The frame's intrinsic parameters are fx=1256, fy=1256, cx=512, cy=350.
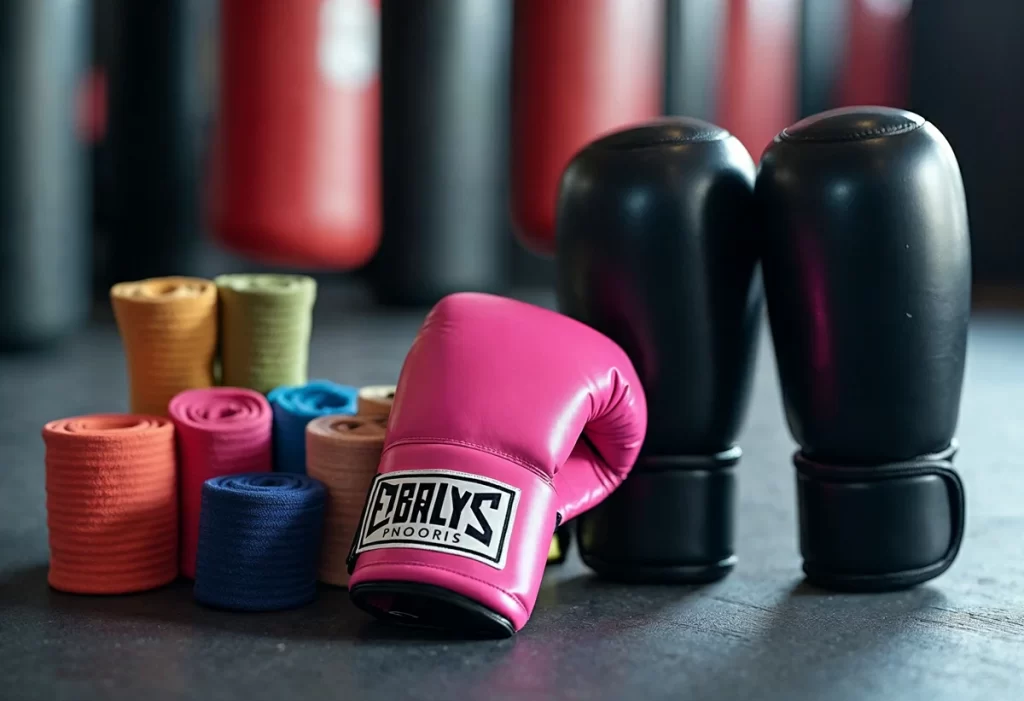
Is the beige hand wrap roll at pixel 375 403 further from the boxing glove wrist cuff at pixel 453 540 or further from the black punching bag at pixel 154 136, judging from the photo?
the black punching bag at pixel 154 136

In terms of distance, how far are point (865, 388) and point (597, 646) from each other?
0.41 metres

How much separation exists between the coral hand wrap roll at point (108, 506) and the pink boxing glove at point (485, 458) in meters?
0.28

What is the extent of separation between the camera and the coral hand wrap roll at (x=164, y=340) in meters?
1.59

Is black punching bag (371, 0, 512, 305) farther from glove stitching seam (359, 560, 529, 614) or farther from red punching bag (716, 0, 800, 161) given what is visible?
glove stitching seam (359, 560, 529, 614)

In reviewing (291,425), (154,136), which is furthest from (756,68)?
(291,425)

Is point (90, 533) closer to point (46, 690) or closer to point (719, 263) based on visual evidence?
point (46, 690)

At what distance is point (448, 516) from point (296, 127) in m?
2.21

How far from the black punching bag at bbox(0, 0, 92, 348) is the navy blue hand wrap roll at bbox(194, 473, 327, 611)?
1.57 meters

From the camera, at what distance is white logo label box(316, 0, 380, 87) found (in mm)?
3244

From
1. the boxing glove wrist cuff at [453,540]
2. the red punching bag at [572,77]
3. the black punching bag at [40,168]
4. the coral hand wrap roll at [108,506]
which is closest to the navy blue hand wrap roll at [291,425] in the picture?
the coral hand wrap roll at [108,506]

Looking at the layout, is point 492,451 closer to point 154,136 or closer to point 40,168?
point 40,168

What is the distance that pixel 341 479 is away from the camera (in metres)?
1.42

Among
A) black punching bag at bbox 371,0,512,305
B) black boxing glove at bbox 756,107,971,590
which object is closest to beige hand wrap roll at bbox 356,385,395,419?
black boxing glove at bbox 756,107,971,590

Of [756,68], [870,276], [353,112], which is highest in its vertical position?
[756,68]
